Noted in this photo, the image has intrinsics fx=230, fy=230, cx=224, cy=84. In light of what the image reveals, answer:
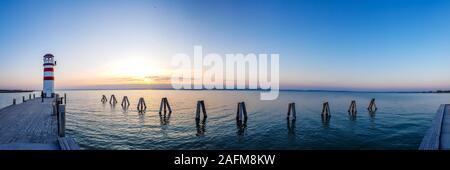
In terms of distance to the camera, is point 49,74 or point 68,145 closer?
point 68,145

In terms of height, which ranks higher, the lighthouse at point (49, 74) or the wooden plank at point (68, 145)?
the lighthouse at point (49, 74)

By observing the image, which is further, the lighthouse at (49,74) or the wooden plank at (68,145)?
the lighthouse at (49,74)

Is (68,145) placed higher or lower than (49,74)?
lower

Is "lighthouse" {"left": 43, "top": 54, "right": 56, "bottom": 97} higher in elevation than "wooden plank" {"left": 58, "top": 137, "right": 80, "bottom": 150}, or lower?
higher

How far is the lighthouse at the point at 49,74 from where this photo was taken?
38.6 metres

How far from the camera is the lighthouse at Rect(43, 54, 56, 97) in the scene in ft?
127

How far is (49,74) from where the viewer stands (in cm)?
3891

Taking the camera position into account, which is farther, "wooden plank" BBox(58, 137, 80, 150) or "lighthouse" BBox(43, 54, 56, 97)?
"lighthouse" BBox(43, 54, 56, 97)
